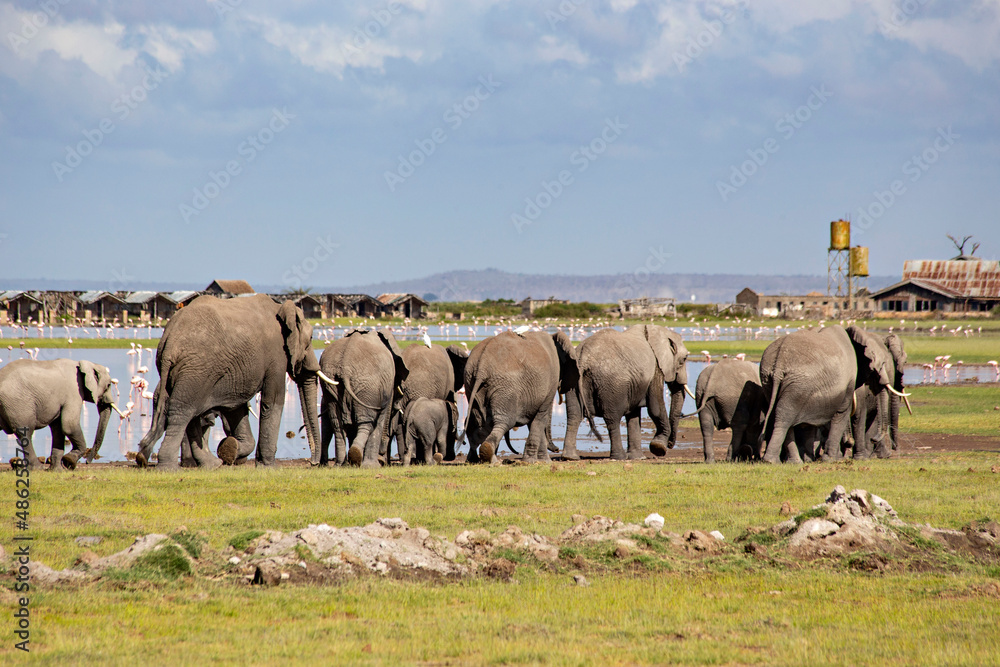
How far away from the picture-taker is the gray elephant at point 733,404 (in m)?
19.1

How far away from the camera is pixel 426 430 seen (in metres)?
18.0

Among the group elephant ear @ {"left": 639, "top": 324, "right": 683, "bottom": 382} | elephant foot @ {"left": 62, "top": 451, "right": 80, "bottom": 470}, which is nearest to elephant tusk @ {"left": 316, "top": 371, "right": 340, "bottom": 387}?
elephant foot @ {"left": 62, "top": 451, "right": 80, "bottom": 470}

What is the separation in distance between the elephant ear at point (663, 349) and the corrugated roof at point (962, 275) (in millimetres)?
88184

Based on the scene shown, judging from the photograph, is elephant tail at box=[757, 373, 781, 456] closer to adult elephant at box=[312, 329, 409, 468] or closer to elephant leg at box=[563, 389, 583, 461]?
elephant leg at box=[563, 389, 583, 461]

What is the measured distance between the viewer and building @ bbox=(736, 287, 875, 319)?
11050cm

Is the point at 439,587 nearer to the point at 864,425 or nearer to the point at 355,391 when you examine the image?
the point at 355,391

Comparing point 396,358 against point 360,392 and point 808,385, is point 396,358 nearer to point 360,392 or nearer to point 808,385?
point 360,392

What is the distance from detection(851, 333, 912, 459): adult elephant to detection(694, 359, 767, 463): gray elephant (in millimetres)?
1889

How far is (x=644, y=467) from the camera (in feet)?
54.1

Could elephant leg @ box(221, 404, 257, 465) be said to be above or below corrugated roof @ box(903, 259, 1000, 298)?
below

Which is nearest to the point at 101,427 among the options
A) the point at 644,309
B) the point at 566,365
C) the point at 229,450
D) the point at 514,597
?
the point at 229,450

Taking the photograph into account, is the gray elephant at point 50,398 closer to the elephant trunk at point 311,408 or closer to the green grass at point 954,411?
the elephant trunk at point 311,408

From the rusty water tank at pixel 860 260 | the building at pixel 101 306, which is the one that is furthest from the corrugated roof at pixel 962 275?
the building at pixel 101 306

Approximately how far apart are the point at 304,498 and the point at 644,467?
600 cm
